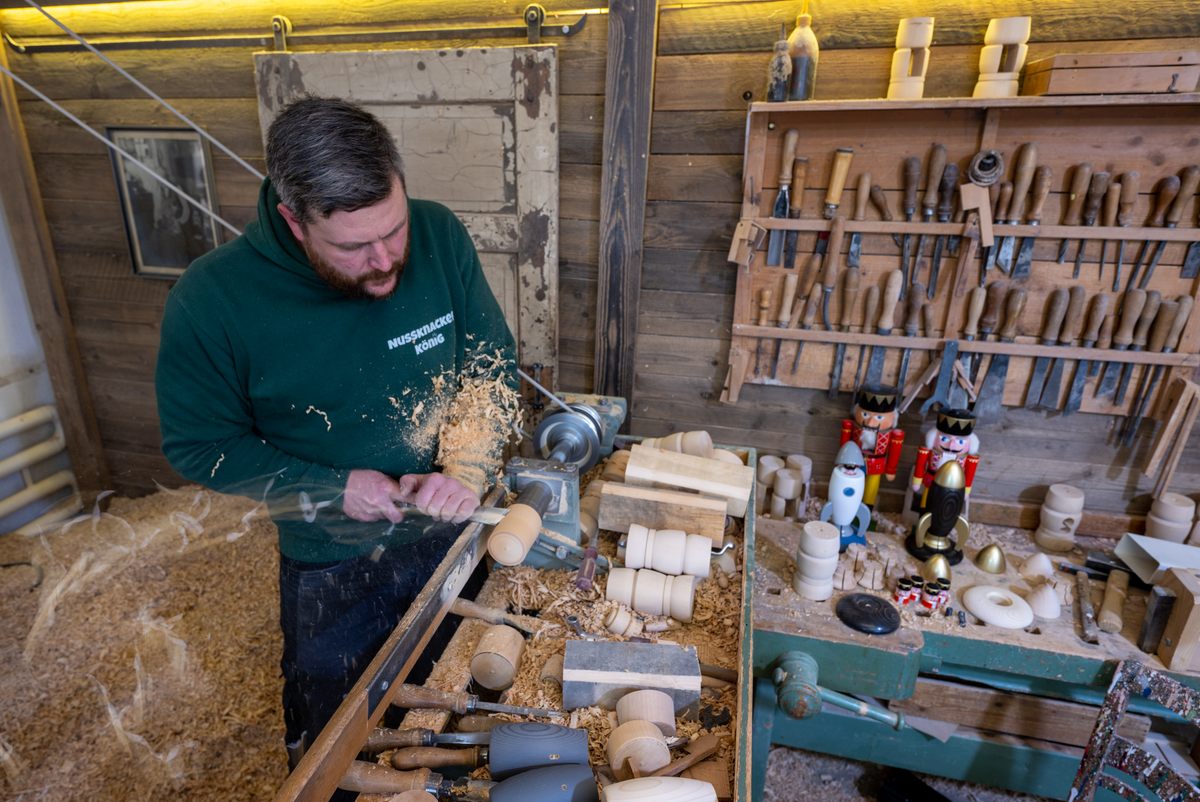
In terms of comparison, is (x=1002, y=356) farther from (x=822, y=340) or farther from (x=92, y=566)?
(x=92, y=566)

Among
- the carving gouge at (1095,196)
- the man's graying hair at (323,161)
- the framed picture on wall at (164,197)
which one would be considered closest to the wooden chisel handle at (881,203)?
the carving gouge at (1095,196)

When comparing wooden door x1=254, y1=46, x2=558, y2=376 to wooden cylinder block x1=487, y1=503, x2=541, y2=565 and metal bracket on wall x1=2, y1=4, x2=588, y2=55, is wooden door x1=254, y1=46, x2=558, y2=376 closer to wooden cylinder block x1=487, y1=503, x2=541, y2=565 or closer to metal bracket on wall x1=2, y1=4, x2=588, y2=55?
metal bracket on wall x1=2, y1=4, x2=588, y2=55

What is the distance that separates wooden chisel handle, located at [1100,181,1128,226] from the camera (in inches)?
86.0

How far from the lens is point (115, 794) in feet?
7.03

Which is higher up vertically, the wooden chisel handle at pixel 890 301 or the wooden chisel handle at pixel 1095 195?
the wooden chisel handle at pixel 1095 195

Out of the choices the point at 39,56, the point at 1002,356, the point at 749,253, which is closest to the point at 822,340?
the point at 749,253

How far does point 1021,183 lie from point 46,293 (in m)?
4.73

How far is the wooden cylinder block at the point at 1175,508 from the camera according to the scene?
7.91 ft

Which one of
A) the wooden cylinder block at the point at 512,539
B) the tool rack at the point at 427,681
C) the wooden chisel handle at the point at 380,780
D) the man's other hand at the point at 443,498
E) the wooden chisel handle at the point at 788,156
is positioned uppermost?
the wooden chisel handle at the point at 788,156

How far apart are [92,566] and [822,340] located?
3639mm

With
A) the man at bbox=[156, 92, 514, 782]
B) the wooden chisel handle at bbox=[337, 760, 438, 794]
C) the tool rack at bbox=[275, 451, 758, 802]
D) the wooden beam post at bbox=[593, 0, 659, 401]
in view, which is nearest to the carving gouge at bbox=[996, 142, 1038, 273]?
the wooden beam post at bbox=[593, 0, 659, 401]

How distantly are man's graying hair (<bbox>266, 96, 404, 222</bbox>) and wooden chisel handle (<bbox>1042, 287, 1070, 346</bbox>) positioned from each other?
237 centimetres

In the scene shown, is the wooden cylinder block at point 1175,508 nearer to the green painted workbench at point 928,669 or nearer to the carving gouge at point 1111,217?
the green painted workbench at point 928,669

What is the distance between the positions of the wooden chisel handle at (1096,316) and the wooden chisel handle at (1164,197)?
0.28 m
